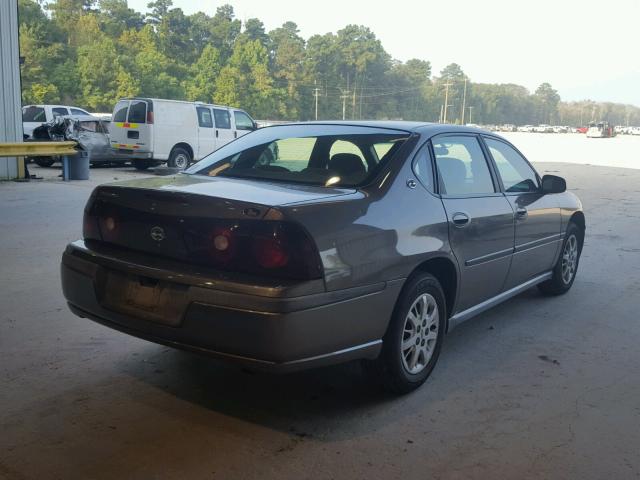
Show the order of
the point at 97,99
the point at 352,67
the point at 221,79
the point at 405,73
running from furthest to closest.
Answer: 1. the point at 405,73
2. the point at 352,67
3. the point at 221,79
4. the point at 97,99

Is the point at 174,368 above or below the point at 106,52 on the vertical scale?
below

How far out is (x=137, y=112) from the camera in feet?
57.8

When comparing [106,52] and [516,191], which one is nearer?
[516,191]

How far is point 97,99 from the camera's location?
6425cm

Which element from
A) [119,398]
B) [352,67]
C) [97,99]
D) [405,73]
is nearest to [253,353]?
[119,398]

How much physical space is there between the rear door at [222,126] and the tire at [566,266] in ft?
45.5

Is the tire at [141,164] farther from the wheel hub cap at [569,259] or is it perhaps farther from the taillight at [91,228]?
the taillight at [91,228]

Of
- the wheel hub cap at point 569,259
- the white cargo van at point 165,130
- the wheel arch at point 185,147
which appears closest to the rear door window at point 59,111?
the white cargo van at point 165,130

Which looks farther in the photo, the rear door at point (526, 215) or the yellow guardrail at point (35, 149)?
the yellow guardrail at point (35, 149)

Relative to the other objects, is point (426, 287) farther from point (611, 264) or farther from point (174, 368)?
point (611, 264)

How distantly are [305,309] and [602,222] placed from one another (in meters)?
9.24

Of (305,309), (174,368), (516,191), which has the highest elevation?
(516,191)

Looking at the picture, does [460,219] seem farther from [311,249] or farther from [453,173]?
[311,249]

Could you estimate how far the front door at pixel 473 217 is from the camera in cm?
398
